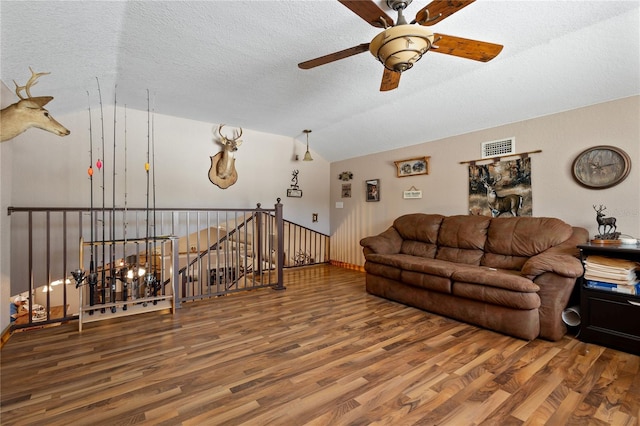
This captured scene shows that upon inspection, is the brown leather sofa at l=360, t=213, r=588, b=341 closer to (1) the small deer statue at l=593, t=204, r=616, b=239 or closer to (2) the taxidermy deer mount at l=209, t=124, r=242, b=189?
(1) the small deer statue at l=593, t=204, r=616, b=239

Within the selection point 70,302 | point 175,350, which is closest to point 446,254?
point 175,350

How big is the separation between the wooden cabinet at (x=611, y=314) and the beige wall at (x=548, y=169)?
77 cm

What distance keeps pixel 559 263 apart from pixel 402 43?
2368 millimetres

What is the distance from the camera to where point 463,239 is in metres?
3.83

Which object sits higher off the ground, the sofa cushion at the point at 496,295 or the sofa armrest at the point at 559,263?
the sofa armrest at the point at 559,263

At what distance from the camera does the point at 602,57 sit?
2.69 meters

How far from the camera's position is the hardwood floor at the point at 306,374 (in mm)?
1660

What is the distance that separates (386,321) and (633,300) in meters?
2.05

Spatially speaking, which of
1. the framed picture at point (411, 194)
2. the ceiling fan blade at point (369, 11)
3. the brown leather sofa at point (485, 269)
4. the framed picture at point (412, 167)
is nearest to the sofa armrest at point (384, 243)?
the brown leather sofa at point (485, 269)

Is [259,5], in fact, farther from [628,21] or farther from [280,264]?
[280,264]

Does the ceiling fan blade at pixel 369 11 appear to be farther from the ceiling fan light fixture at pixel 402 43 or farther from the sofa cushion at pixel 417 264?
the sofa cushion at pixel 417 264

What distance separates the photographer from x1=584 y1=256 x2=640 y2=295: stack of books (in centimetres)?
240

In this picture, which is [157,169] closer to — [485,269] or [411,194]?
[411,194]

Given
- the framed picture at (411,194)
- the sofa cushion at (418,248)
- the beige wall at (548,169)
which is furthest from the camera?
the framed picture at (411,194)
